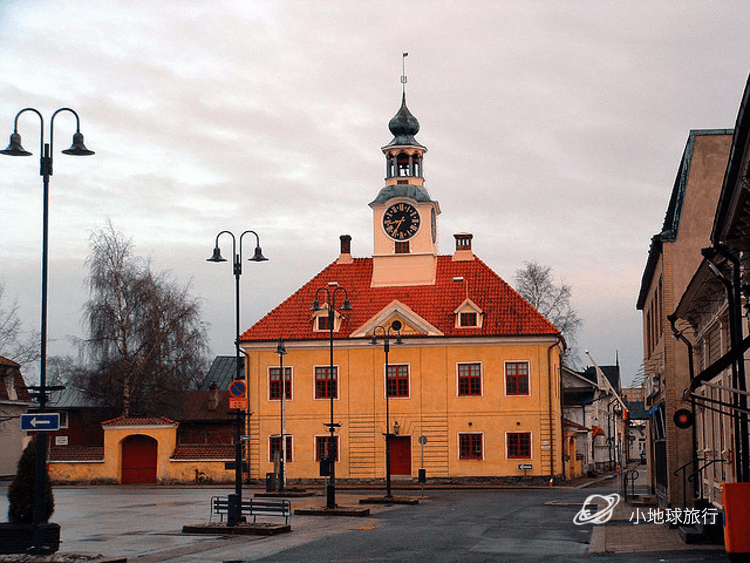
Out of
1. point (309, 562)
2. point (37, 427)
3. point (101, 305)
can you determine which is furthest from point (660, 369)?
point (101, 305)

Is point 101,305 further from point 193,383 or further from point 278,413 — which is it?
point 278,413

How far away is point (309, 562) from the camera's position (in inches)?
709

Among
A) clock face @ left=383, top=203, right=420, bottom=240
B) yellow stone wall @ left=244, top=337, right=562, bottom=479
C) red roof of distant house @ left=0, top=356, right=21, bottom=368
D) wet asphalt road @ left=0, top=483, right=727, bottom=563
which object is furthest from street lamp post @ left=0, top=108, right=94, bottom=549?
red roof of distant house @ left=0, top=356, right=21, bottom=368

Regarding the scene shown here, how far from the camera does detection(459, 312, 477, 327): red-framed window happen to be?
174 ft

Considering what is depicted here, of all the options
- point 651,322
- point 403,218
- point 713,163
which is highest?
point 403,218

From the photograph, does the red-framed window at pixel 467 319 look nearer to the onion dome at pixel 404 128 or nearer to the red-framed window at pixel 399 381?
the red-framed window at pixel 399 381

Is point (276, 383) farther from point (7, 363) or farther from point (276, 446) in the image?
point (7, 363)

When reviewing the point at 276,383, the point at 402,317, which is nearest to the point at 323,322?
the point at 276,383

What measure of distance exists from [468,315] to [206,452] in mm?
15261

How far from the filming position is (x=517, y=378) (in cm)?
5225

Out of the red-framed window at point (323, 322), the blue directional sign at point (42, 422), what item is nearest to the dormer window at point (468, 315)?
the red-framed window at point (323, 322)

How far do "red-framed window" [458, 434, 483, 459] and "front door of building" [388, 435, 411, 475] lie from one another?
8.92 ft

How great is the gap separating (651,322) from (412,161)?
2135 cm

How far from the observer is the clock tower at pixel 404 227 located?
5597cm
